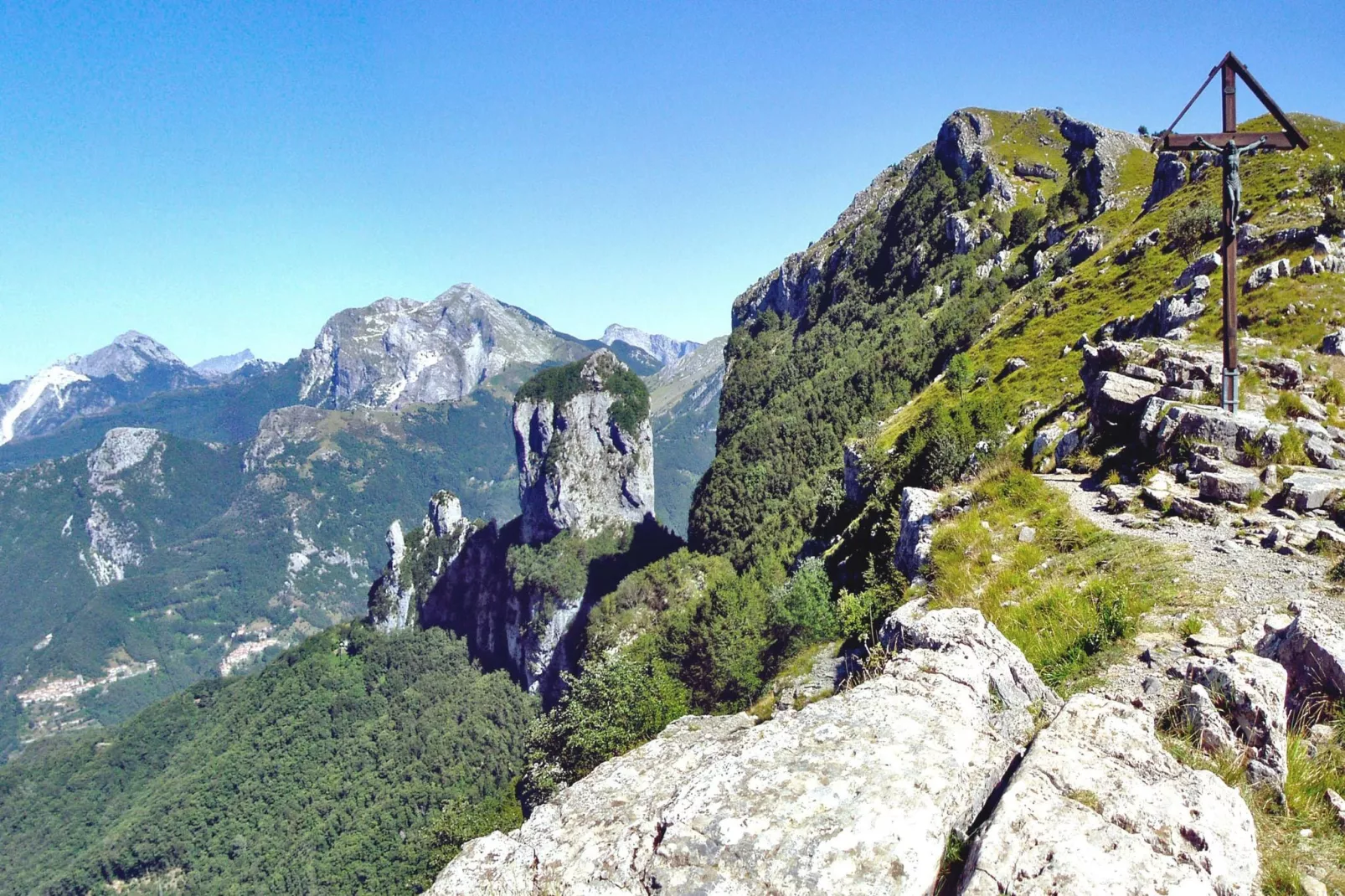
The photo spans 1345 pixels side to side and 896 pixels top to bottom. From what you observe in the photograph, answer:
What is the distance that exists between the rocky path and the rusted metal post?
4.59 metres

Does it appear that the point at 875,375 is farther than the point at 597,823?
Yes

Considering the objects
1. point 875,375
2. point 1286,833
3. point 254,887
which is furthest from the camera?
point 254,887

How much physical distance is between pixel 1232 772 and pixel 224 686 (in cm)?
20817

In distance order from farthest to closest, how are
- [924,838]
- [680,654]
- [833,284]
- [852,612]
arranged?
[833,284]
[680,654]
[852,612]
[924,838]

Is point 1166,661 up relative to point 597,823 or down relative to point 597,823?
up

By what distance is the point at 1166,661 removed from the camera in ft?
24.3

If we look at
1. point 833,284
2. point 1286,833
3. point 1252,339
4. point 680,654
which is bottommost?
point 680,654

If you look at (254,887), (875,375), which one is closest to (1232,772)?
(875,375)

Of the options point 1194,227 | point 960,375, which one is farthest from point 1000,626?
point 1194,227

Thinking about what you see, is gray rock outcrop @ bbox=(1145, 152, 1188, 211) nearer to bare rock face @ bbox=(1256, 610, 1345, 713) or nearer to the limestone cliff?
bare rock face @ bbox=(1256, 610, 1345, 713)

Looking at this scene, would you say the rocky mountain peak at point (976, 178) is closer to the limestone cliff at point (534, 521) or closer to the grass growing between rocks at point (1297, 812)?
the limestone cliff at point (534, 521)

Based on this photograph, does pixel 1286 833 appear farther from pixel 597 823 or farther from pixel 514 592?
pixel 514 592

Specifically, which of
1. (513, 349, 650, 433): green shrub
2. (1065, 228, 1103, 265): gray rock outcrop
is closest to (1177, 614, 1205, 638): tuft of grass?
(1065, 228, 1103, 265): gray rock outcrop

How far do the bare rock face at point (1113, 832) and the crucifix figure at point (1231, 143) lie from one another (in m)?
13.1
